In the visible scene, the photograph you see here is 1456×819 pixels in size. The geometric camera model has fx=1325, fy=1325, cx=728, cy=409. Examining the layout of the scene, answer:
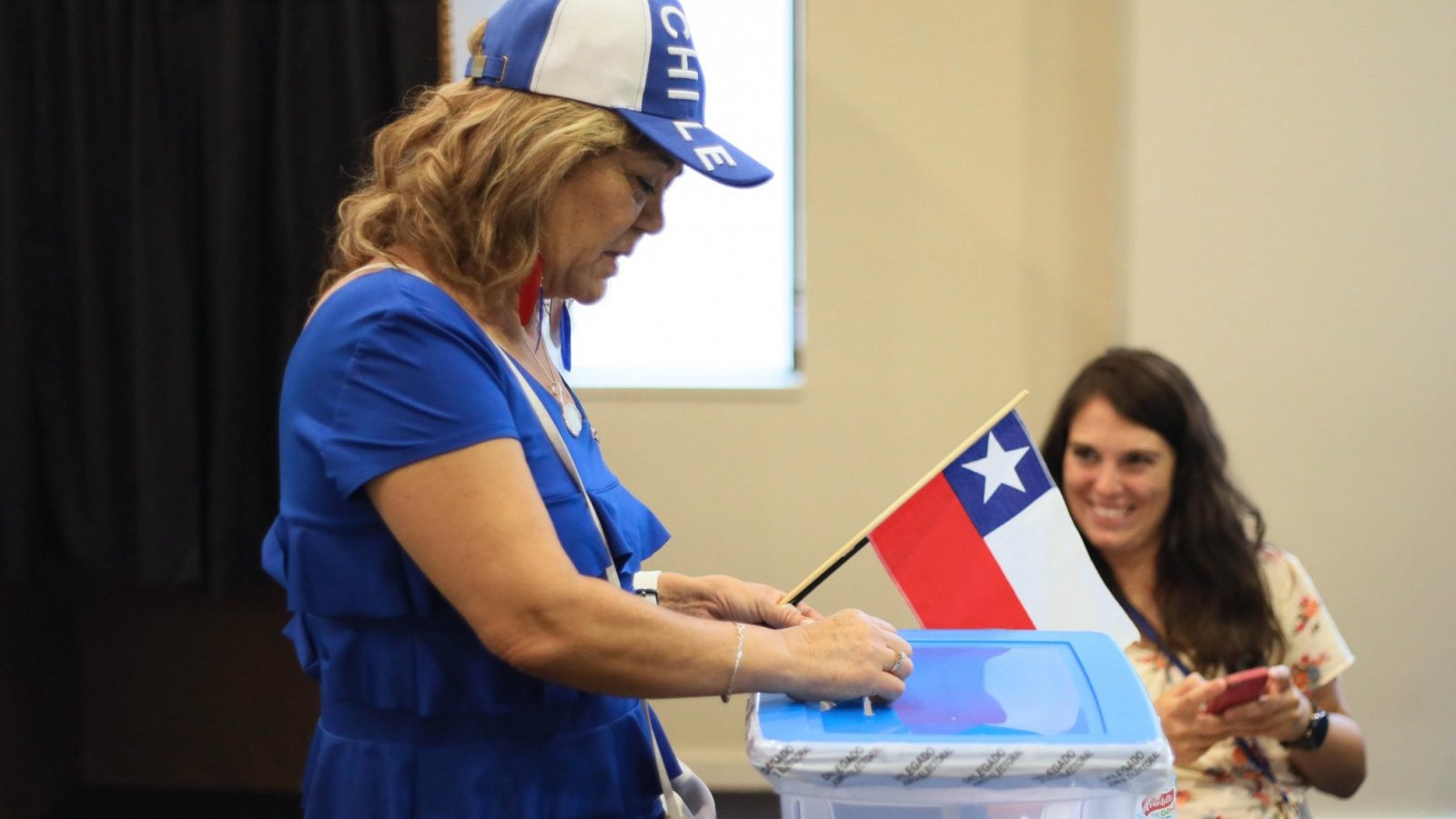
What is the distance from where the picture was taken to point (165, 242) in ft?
9.61

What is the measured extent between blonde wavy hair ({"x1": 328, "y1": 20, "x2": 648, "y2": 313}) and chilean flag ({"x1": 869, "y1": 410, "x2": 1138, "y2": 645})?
2.10ft

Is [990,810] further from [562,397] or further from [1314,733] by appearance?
[1314,733]

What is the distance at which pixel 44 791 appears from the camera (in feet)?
10.6

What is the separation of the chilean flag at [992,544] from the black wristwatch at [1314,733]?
1.35 feet

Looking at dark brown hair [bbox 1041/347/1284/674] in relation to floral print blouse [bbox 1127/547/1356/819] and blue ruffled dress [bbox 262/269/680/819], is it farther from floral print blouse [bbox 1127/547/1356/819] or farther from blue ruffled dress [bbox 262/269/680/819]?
blue ruffled dress [bbox 262/269/680/819]

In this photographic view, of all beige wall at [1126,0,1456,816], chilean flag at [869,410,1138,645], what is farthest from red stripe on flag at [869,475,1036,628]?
beige wall at [1126,0,1456,816]

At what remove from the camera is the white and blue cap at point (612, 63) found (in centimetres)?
105

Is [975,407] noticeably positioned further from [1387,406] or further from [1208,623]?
[1208,623]

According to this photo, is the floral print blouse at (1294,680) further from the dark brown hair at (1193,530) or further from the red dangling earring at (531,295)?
the red dangling earring at (531,295)

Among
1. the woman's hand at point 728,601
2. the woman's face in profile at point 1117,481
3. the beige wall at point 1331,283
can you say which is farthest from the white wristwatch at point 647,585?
the beige wall at point 1331,283

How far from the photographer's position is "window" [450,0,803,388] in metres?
3.27

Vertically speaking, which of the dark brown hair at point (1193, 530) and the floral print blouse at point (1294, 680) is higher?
the dark brown hair at point (1193, 530)

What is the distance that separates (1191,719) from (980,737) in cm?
83

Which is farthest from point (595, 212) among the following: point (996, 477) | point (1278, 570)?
point (1278, 570)
